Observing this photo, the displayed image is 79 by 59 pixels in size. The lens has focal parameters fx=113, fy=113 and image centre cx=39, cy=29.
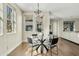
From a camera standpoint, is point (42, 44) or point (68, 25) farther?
point (68, 25)

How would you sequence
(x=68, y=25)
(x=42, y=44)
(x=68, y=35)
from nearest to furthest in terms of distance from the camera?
(x=42, y=44) → (x=68, y=25) → (x=68, y=35)

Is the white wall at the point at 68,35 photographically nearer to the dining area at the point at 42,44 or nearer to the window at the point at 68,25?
the window at the point at 68,25

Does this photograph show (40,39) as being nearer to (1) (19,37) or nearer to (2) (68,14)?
(1) (19,37)

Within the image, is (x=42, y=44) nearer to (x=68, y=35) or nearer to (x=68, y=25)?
(x=68, y=25)

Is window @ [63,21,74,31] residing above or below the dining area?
above

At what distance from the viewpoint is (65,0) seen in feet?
7.62

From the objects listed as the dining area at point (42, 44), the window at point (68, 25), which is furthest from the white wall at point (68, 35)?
the dining area at point (42, 44)

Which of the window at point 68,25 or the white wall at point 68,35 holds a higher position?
the window at point 68,25

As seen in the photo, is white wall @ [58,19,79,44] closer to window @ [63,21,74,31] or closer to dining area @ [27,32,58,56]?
window @ [63,21,74,31]

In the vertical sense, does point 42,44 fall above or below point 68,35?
below

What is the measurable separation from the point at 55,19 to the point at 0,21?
9.03ft

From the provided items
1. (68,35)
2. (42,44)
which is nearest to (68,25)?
(68,35)

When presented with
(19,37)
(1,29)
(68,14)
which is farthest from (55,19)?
(1,29)

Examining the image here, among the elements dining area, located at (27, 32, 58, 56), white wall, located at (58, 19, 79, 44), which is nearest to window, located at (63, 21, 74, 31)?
white wall, located at (58, 19, 79, 44)
